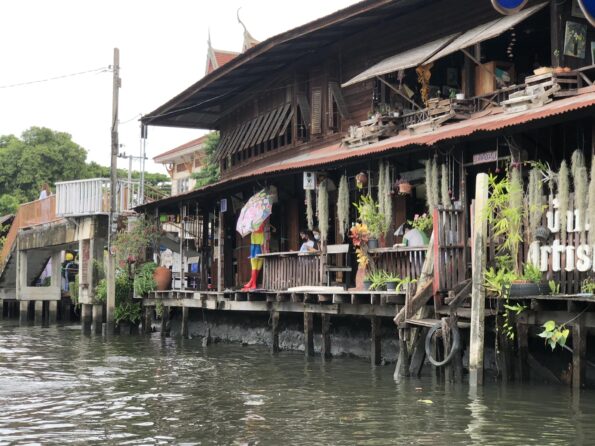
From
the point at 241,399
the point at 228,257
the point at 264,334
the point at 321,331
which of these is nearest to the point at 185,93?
the point at 228,257

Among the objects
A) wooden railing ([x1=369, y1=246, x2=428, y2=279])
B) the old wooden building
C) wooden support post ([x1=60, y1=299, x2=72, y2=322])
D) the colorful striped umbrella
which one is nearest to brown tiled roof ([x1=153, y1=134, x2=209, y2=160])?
wooden support post ([x1=60, y1=299, x2=72, y2=322])

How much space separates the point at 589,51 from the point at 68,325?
77.5 feet

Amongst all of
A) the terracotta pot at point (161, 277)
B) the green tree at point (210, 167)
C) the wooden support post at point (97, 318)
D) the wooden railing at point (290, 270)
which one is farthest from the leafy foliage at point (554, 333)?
the green tree at point (210, 167)

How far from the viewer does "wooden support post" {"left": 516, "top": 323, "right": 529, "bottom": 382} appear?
1359cm

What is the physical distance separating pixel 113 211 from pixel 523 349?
56.2 feet

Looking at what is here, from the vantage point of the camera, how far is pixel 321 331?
20.2 m

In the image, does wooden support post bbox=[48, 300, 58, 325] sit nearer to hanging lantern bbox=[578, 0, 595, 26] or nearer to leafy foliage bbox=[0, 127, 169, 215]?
leafy foliage bbox=[0, 127, 169, 215]

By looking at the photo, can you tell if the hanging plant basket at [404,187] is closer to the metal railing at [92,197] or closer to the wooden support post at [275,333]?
the wooden support post at [275,333]

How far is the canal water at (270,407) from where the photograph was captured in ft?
34.9

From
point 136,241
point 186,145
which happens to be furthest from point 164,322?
point 186,145

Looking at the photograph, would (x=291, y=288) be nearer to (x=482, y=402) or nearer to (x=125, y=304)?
(x=482, y=402)

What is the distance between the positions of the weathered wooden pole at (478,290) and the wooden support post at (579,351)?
1254 millimetres

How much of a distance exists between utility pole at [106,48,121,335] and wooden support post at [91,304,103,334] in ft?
4.44

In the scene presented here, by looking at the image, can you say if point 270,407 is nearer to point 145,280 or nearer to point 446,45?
point 446,45
